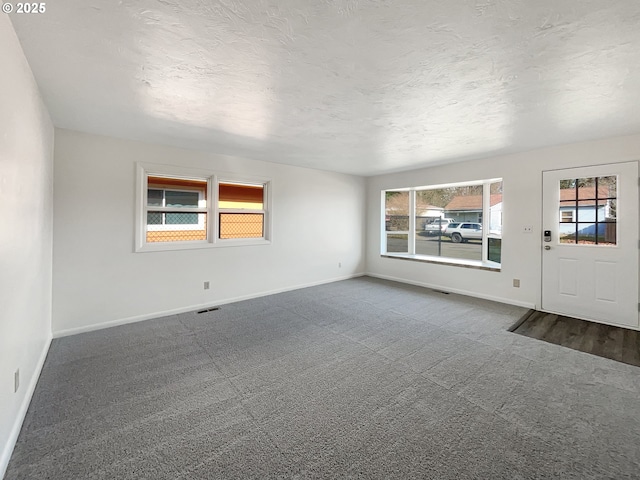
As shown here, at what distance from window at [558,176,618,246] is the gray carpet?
1785mm

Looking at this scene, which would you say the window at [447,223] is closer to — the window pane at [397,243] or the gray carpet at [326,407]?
the window pane at [397,243]

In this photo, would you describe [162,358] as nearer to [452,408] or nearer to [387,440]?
[387,440]

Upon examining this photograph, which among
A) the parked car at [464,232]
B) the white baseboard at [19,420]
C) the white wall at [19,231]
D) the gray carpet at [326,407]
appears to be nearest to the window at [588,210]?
the parked car at [464,232]

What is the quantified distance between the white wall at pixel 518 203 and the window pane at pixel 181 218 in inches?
164

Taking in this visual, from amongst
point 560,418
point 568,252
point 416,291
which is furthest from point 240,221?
point 568,252

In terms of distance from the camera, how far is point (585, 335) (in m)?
3.18

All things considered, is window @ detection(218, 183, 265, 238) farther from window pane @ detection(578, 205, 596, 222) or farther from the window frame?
window pane @ detection(578, 205, 596, 222)

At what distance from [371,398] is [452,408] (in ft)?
1.82

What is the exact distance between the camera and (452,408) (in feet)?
6.35

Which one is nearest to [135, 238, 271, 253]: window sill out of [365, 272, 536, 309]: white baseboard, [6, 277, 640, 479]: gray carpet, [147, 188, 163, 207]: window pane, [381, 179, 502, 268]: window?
[147, 188, 163, 207]: window pane

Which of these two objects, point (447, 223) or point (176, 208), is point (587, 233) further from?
point (176, 208)

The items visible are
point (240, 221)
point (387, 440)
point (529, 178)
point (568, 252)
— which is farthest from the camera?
point (240, 221)

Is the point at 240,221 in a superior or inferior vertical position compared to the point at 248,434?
superior

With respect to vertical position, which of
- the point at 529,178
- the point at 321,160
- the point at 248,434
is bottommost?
the point at 248,434
